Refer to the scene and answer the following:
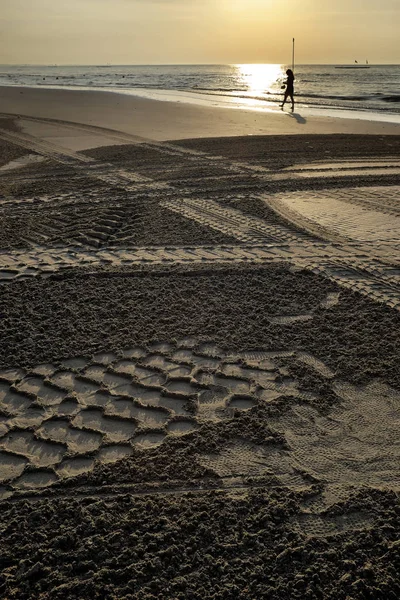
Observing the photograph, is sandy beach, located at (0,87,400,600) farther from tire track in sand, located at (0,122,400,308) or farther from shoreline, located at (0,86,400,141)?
shoreline, located at (0,86,400,141)

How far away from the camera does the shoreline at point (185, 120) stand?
1482 cm

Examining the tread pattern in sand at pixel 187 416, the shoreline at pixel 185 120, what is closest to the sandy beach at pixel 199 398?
the tread pattern in sand at pixel 187 416

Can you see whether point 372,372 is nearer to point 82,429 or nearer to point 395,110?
point 82,429

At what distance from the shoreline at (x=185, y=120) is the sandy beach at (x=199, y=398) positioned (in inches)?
304

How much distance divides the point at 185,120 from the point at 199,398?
15498 mm

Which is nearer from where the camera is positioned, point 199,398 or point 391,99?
point 199,398

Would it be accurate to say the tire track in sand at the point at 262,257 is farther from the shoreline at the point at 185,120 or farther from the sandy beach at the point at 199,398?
the shoreline at the point at 185,120

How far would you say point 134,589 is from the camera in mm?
2127

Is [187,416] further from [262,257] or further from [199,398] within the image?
[262,257]

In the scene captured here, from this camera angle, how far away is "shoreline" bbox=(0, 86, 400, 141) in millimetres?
14823

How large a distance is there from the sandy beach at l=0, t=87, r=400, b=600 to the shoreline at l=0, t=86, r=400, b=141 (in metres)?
7.73

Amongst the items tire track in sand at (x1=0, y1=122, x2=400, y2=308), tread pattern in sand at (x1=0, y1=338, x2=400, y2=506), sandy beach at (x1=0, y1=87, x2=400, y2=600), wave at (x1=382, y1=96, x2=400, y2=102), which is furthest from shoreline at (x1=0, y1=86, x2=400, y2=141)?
tread pattern in sand at (x1=0, y1=338, x2=400, y2=506)

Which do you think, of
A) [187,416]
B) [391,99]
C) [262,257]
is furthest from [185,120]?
[391,99]

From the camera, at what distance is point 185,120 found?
17516mm
